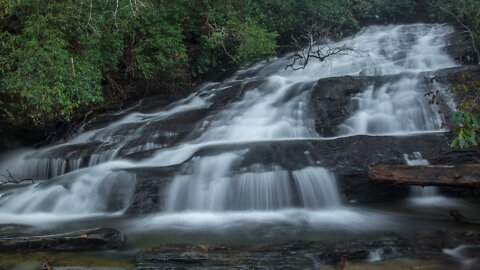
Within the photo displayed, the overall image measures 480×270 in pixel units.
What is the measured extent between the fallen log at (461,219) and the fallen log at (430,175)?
0.38 m

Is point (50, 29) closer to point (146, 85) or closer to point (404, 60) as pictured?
point (146, 85)

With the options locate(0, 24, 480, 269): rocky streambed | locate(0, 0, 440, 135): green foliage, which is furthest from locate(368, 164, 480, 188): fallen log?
locate(0, 0, 440, 135): green foliage

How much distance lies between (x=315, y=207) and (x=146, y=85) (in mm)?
7700

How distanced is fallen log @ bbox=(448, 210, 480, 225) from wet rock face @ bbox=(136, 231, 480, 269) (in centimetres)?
63

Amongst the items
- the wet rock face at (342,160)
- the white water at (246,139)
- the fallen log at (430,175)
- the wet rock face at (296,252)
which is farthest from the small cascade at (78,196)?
the fallen log at (430,175)

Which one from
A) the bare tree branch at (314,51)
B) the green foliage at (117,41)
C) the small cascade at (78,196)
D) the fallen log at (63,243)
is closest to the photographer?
the fallen log at (63,243)

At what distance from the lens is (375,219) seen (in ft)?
19.9

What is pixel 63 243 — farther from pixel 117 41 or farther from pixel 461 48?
pixel 461 48

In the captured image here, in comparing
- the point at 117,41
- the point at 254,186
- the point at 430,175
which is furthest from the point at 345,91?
the point at 117,41

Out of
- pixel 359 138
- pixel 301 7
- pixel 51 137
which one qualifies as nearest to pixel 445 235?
pixel 359 138

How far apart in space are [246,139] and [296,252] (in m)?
4.88

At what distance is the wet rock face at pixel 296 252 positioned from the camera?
4324mm

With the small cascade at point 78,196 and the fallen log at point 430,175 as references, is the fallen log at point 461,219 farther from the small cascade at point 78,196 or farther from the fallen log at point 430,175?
the small cascade at point 78,196

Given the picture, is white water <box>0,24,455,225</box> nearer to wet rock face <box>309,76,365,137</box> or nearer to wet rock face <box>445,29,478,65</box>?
wet rock face <box>309,76,365,137</box>
